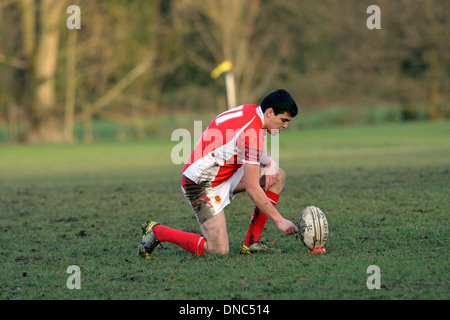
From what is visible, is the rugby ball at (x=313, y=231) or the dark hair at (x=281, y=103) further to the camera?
the rugby ball at (x=313, y=231)

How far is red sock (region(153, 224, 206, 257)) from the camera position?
6625mm

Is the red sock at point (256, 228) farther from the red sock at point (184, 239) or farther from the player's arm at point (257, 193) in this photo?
the player's arm at point (257, 193)

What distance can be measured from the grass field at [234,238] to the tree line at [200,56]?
2311cm

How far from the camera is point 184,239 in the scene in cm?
672

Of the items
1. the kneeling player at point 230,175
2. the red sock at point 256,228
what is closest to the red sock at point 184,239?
the kneeling player at point 230,175

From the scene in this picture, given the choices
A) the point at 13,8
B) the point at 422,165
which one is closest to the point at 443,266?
the point at 422,165

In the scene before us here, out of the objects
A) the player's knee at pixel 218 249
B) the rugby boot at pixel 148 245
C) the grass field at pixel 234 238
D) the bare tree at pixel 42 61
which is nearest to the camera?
the grass field at pixel 234 238

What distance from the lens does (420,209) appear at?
8.76 metres

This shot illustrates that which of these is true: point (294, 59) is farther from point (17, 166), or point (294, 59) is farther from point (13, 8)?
point (17, 166)

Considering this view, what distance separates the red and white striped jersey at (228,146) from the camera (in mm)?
6191

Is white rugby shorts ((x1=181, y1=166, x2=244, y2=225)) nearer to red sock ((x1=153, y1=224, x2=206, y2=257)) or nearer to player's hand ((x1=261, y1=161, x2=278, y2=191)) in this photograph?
red sock ((x1=153, y1=224, x2=206, y2=257))

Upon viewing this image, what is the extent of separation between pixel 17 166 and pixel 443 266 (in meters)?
17.1

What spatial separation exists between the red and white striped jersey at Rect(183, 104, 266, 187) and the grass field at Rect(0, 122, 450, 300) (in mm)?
883

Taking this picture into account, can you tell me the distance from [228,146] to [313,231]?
3.92ft
